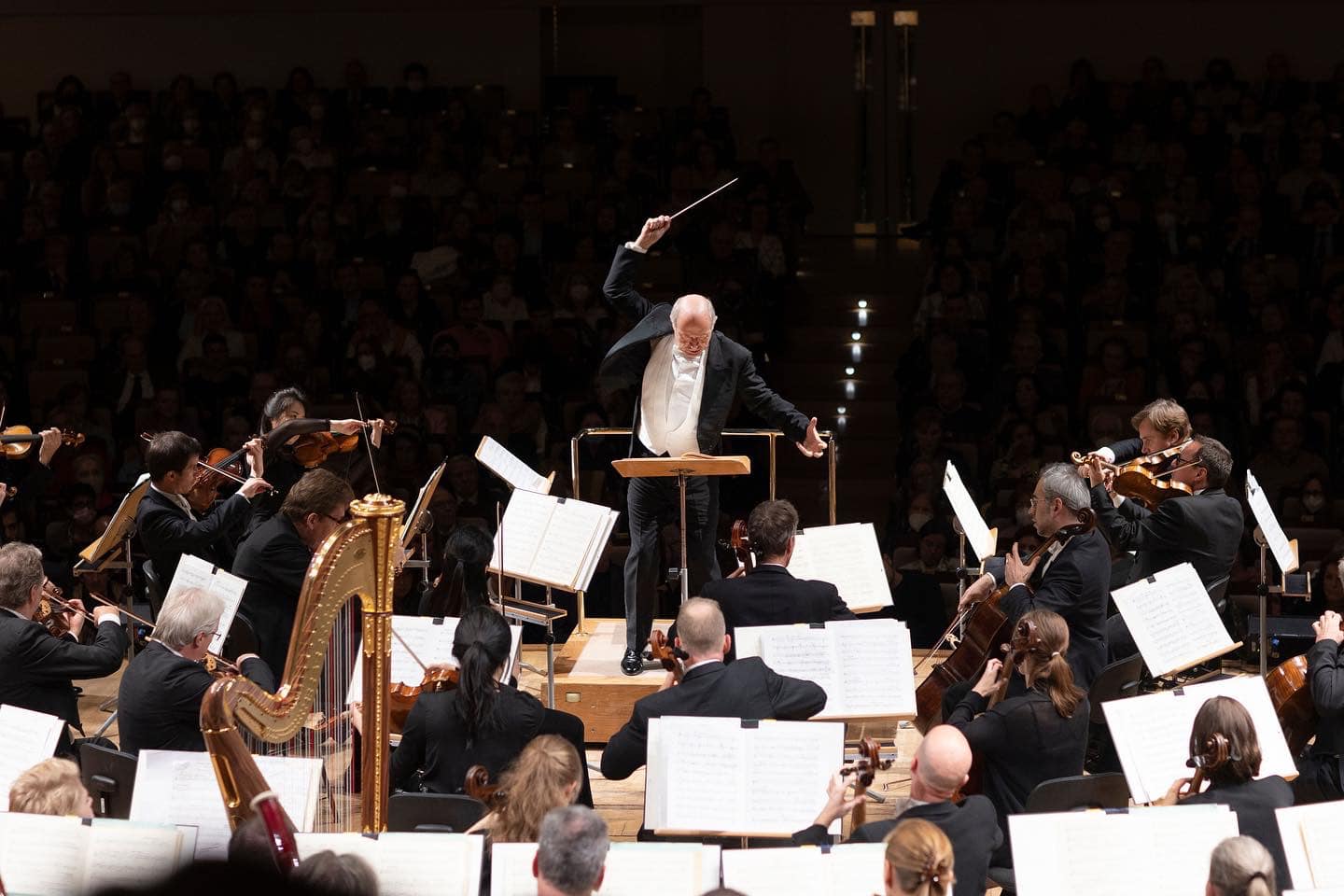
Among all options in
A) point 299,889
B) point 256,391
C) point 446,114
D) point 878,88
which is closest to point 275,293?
point 256,391

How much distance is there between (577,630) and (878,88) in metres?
8.23

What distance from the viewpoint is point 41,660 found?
208 inches

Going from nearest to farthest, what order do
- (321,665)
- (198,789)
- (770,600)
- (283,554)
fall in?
(321,665) < (198,789) < (770,600) < (283,554)

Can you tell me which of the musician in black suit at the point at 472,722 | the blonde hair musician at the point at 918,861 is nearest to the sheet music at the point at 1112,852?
the blonde hair musician at the point at 918,861

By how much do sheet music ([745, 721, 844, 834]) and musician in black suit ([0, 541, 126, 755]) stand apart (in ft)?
6.99

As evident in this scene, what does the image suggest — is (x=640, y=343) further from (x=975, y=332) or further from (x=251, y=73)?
(x=251, y=73)

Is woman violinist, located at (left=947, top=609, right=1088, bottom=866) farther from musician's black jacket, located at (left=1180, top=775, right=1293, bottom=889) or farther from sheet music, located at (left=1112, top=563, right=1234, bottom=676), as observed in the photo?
sheet music, located at (left=1112, top=563, right=1234, bottom=676)

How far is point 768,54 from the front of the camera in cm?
1408

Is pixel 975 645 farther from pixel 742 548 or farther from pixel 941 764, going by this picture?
pixel 941 764

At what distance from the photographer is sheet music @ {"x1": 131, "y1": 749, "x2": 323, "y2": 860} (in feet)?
14.3

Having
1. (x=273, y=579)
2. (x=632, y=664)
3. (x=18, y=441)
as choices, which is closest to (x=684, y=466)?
(x=632, y=664)

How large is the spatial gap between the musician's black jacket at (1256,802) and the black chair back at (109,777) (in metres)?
2.96

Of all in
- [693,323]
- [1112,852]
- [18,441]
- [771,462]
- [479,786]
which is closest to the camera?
[1112,852]

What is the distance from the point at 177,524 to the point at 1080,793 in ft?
11.3
